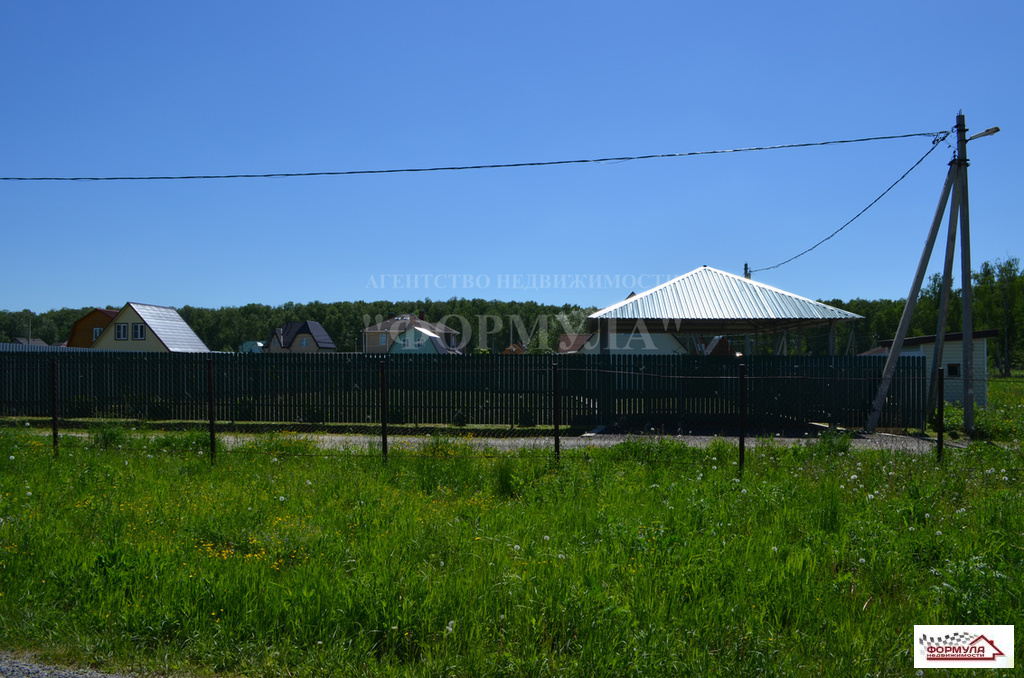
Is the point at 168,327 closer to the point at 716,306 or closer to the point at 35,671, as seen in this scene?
the point at 716,306

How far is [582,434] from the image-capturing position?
43.7 ft

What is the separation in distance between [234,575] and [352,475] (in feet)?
10.8

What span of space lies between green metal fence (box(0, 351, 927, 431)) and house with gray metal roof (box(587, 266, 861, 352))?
161 centimetres

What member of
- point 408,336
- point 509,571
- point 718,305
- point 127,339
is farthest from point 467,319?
point 509,571

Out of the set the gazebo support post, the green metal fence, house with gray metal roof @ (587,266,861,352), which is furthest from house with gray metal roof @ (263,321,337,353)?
the gazebo support post

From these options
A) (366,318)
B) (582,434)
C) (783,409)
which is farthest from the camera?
(366,318)

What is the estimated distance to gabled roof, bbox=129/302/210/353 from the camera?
1276 inches

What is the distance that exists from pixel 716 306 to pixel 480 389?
7119 mm

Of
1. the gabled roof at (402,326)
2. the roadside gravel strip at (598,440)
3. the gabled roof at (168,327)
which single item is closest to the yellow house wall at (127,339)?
the gabled roof at (168,327)

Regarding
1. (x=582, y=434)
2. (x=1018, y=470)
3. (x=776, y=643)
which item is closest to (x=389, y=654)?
(x=776, y=643)

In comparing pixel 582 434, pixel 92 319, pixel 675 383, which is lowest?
pixel 582 434

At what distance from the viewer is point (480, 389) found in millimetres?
14578

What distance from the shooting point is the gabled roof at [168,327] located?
3240 centimetres

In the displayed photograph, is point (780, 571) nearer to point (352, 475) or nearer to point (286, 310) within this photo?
point (352, 475)
